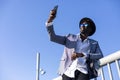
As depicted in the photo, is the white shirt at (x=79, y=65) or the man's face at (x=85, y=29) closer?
the white shirt at (x=79, y=65)

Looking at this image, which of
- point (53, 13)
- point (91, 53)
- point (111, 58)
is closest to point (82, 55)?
point (91, 53)

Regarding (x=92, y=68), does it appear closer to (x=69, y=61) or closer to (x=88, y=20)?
(x=69, y=61)

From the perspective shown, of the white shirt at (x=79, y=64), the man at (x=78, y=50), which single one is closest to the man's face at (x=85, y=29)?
the man at (x=78, y=50)

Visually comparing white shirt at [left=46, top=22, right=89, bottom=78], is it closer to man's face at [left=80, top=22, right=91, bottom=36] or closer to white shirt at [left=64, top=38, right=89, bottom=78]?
white shirt at [left=64, top=38, right=89, bottom=78]

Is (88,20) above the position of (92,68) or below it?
above

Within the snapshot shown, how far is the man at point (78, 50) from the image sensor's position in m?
2.15

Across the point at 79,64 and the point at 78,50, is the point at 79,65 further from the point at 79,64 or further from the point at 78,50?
the point at 78,50

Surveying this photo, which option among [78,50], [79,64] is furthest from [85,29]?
[79,64]

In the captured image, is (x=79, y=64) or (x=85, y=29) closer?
(x=79, y=64)

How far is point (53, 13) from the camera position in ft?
7.39

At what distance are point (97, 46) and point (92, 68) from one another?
29 cm

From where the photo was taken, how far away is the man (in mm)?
2148

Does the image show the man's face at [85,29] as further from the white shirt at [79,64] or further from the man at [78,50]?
the white shirt at [79,64]

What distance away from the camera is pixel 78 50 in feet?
7.69
